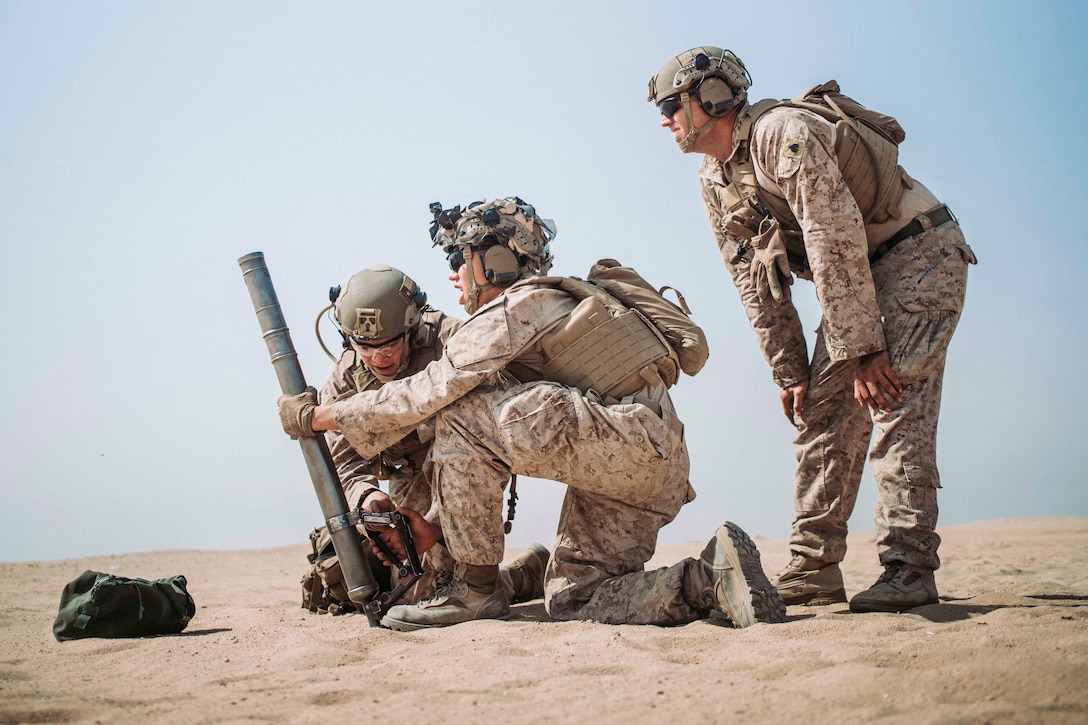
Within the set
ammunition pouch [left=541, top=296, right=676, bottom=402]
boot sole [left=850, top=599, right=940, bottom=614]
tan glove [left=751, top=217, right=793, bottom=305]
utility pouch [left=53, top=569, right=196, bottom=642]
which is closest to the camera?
boot sole [left=850, top=599, right=940, bottom=614]

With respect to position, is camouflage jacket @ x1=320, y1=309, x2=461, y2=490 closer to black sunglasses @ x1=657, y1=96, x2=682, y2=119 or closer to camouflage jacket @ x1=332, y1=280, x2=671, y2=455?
camouflage jacket @ x1=332, y1=280, x2=671, y2=455

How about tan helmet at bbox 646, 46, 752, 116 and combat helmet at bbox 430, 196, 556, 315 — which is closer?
tan helmet at bbox 646, 46, 752, 116

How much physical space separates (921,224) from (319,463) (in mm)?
3296

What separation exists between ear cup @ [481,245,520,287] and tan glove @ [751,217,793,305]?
128 cm

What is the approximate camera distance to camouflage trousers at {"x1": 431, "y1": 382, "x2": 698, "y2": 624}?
4547mm

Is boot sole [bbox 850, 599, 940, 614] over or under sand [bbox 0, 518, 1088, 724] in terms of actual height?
under

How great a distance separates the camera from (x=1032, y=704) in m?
2.69

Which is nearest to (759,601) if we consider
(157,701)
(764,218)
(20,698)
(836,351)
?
(836,351)

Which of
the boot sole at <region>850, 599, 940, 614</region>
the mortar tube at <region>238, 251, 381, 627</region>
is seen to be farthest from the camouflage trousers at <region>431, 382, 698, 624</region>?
the boot sole at <region>850, 599, 940, 614</region>

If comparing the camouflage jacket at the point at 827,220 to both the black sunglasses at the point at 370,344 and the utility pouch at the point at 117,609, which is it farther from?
the utility pouch at the point at 117,609

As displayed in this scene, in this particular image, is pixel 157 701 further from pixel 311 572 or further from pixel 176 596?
pixel 311 572

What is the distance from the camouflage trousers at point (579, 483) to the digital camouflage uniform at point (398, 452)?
741mm

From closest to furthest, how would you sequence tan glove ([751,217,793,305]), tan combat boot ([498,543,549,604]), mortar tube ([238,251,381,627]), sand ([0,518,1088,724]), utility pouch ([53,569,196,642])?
sand ([0,518,1088,724]) → utility pouch ([53,569,196,642]) → tan glove ([751,217,793,305]) → mortar tube ([238,251,381,627]) → tan combat boot ([498,543,549,604])

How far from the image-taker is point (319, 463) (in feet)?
17.1
